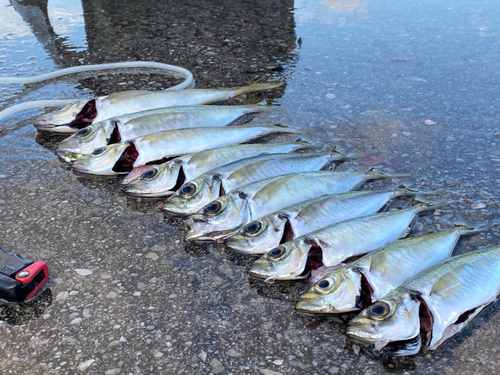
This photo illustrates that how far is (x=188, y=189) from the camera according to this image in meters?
2.99

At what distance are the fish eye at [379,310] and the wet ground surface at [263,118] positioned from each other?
0.19 meters

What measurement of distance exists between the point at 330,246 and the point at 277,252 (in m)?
0.29

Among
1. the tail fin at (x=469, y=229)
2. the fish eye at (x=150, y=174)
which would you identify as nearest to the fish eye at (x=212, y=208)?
the fish eye at (x=150, y=174)

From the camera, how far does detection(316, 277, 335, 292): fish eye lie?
86.1 inches

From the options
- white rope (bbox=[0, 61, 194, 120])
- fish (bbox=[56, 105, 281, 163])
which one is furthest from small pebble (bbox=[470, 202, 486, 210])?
white rope (bbox=[0, 61, 194, 120])

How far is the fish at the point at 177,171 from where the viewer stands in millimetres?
3162

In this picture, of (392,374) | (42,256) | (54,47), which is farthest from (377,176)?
(54,47)

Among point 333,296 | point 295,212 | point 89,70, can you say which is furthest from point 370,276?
point 89,70

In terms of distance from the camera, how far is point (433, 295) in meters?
2.09

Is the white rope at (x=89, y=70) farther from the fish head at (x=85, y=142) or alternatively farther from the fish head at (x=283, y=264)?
the fish head at (x=283, y=264)

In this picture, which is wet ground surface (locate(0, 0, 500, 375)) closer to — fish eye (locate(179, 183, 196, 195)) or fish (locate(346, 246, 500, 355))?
fish (locate(346, 246, 500, 355))

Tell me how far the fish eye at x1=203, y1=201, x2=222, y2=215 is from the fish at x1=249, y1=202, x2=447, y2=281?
49cm

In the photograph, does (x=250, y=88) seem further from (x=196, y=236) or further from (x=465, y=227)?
(x=465, y=227)

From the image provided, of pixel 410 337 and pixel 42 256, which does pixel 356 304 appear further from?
pixel 42 256
